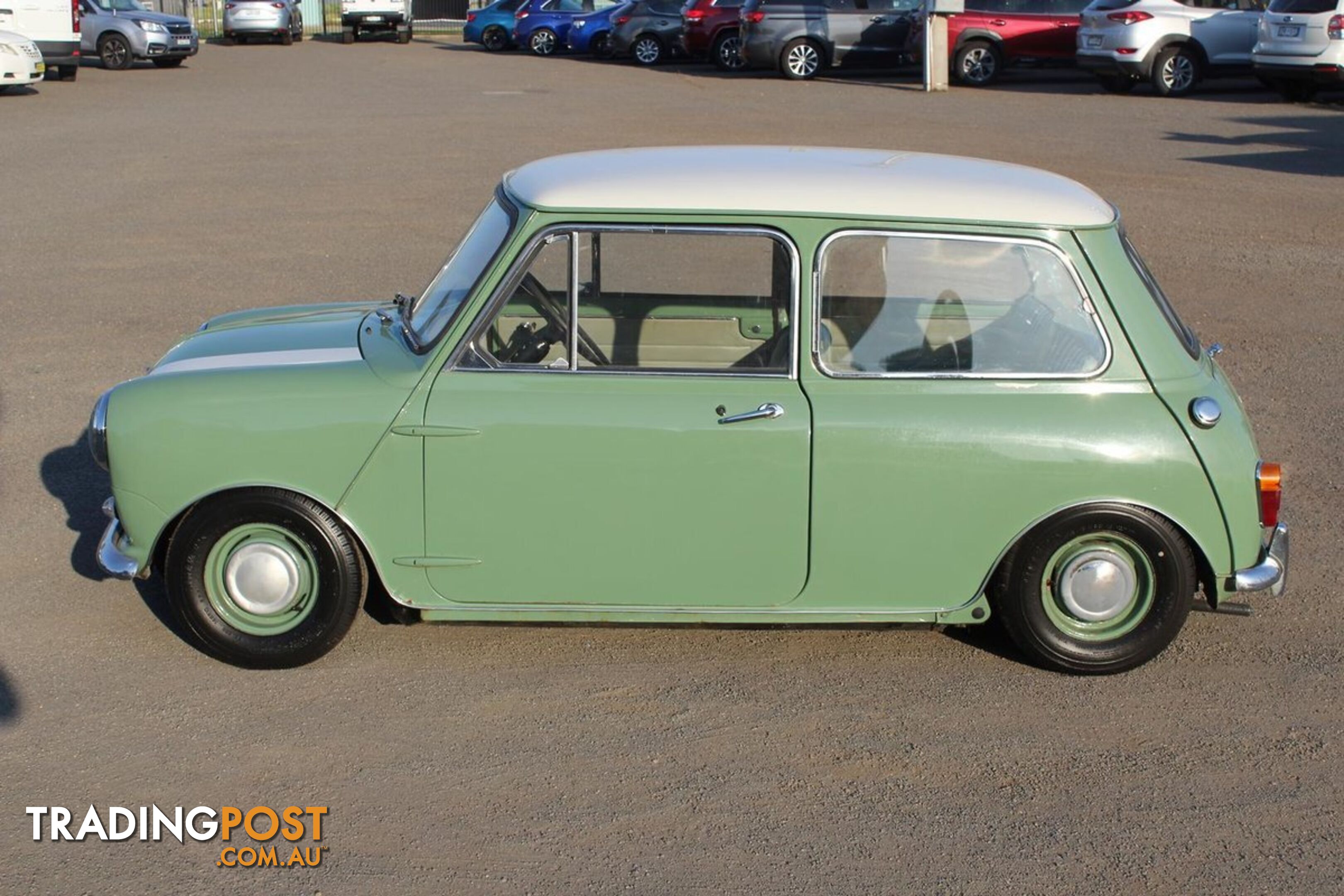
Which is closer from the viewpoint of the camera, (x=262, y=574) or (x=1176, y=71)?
(x=262, y=574)

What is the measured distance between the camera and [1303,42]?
1997 cm

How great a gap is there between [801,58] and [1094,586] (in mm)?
22540

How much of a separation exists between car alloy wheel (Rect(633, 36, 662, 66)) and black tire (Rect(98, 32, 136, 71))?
31.9 feet

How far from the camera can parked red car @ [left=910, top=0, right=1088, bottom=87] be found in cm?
2431

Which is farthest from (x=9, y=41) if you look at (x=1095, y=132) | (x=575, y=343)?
(x=575, y=343)

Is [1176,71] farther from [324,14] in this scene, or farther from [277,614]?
[324,14]

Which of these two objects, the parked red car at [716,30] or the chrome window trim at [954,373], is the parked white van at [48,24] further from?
the chrome window trim at [954,373]

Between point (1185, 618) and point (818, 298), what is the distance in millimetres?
1665

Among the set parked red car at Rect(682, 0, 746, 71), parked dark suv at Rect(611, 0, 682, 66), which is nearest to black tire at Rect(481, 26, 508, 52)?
parked dark suv at Rect(611, 0, 682, 66)

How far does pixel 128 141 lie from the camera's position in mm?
17844

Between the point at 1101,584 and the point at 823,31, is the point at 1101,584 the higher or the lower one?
the lower one

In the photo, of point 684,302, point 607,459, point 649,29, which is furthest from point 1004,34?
point 607,459

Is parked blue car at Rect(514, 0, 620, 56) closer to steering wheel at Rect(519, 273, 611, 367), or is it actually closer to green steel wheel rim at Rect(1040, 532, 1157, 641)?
steering wheel at Rect(519, 273, 611, 367)

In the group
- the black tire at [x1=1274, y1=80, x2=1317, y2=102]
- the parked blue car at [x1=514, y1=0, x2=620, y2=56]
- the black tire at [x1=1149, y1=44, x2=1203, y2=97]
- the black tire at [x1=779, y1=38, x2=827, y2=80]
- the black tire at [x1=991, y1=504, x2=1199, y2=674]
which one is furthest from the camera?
the parked blue car at [x1=514, y1=0, x2=620, y2=56]
